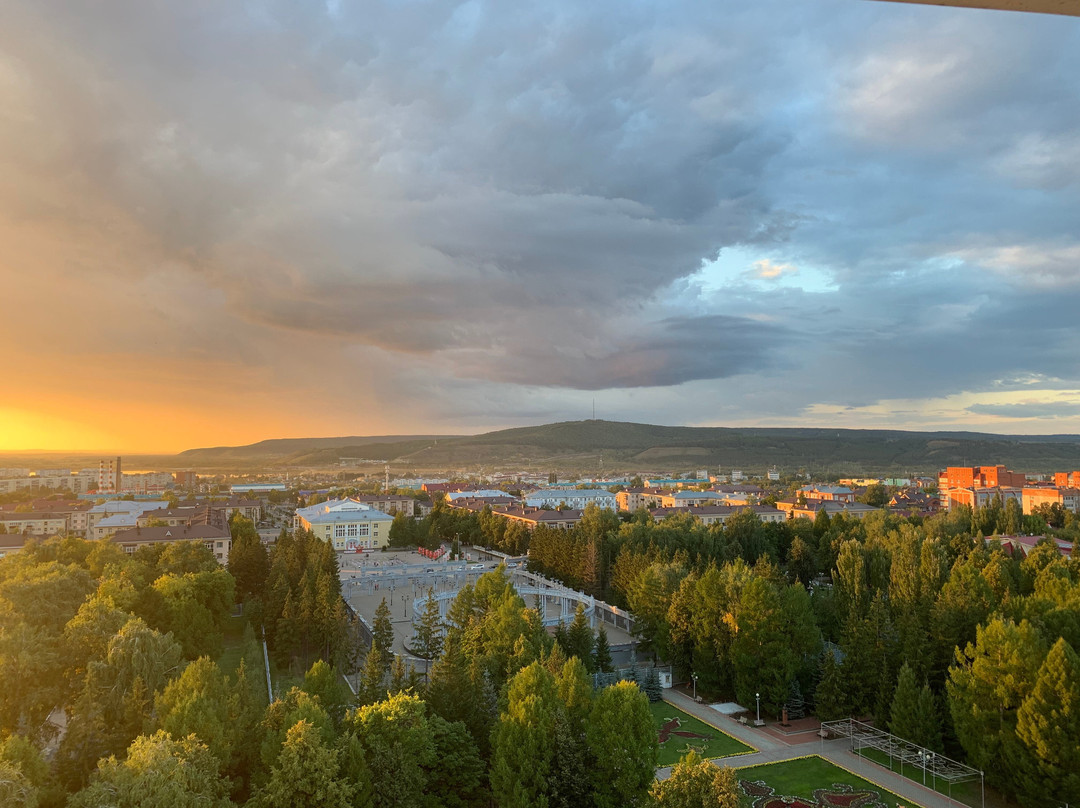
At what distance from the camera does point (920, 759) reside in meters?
29.4

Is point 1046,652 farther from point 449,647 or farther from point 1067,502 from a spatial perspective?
point 1067,502

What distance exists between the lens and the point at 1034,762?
82.2 ft

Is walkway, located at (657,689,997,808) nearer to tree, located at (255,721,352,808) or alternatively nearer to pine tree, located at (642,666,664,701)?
pine tree, located at (642,666,664,701)

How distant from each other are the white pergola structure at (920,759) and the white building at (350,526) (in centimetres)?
7522

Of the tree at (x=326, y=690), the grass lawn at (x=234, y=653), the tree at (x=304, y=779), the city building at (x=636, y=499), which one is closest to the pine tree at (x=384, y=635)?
the grass lawn at (x=234, y=653)

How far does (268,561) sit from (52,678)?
2755 centimetres

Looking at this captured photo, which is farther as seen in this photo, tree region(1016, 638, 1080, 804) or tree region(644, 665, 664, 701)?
tree region(644, 665, 664, 701)

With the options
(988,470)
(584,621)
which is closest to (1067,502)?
(988,470)

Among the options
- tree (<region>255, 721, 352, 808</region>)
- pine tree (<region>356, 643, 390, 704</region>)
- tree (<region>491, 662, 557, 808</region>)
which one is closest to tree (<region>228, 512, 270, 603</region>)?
pine tree (<region>356, 643, 390, 704</region>)

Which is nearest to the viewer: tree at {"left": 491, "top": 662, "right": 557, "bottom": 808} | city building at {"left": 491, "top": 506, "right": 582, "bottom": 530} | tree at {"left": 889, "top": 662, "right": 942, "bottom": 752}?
tree at {"left": 491, "top": 662, "right": 557, "bottom": 808}

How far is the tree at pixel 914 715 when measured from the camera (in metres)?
29.7

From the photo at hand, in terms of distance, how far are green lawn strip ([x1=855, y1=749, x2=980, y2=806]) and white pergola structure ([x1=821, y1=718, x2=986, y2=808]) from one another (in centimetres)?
4

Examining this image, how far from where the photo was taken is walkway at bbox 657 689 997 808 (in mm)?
27547

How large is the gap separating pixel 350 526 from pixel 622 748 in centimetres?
8108
